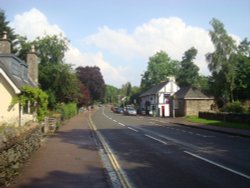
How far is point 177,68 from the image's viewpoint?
112125mm

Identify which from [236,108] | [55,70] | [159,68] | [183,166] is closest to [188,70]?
[159,68]

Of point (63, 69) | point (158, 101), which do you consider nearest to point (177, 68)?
point (158, 101)

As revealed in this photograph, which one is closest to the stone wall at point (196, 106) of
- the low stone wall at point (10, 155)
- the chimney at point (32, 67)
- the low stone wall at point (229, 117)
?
the low stone wall at point (229, 117)

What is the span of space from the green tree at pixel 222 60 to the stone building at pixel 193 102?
3.13 m

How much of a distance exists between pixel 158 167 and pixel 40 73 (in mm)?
41177

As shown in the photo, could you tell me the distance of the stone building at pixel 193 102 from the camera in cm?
6444

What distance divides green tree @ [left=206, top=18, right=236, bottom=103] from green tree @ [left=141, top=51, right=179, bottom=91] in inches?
1791

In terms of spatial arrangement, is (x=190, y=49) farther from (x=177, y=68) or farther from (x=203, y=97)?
(x=203, y=97)

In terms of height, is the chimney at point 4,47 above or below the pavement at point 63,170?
above

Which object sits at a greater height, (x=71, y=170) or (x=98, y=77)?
(x=98, y=77)

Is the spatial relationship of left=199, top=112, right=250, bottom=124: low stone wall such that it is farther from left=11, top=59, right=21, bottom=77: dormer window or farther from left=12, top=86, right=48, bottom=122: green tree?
left=11, top=59, right=21, bottom=77: dormer window

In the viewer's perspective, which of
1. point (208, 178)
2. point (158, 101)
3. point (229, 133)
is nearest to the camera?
point (208, 178)

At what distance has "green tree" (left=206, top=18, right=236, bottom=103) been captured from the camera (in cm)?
6066

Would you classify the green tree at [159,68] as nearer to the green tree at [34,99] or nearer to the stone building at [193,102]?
the stone building at [193,102]
